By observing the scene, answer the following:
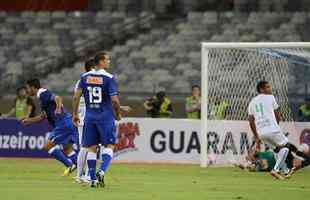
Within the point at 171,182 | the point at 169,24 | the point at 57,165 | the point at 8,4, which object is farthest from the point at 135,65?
the point at 171,182

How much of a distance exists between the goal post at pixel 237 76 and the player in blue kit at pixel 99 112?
7599mm

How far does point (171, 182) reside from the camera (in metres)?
19.0

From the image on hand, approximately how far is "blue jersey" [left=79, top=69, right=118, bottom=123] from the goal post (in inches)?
302

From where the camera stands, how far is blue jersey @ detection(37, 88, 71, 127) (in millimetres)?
20609

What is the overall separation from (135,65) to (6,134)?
7.78m

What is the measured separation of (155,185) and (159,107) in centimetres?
1172

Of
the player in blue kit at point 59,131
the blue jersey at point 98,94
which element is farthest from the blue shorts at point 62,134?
the blue jersey at point 98,94

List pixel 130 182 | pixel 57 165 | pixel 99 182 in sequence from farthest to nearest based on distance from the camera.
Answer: pixel 57 165 → pixel 130 182 → pixel 99 182

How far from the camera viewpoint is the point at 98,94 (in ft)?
56.5

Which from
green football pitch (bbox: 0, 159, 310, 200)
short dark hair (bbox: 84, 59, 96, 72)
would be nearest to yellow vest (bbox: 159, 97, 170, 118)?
green football pitch (bbox: 0, 159, 310, 200)

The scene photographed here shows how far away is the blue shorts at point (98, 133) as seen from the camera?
17281 mm

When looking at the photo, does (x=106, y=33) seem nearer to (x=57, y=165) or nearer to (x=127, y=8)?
(x=127, y=8)

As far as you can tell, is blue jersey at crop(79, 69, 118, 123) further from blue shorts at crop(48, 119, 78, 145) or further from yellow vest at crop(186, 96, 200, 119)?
yellow vest at crop(186, 96, 200, 119)

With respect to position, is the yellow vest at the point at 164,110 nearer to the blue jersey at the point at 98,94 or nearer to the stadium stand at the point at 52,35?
the stadium stand at the point at 52,35
